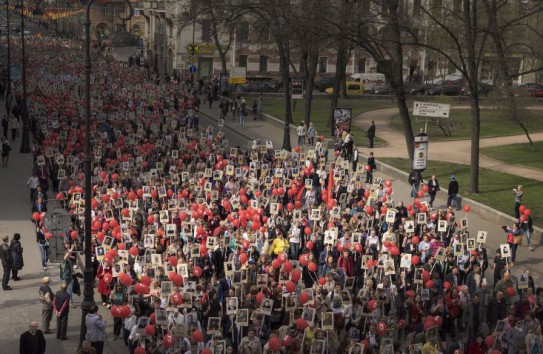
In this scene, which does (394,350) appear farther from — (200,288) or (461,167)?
(461,167)

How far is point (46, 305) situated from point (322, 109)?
148 feet

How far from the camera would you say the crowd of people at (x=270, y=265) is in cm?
1673

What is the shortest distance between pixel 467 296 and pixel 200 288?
214 inches

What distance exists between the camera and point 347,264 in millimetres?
20891

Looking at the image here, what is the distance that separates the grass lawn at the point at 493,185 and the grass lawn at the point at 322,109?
703cm

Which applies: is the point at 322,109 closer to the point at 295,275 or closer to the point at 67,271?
the point at 67,271

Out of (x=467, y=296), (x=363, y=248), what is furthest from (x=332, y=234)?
(x=467, y=296)

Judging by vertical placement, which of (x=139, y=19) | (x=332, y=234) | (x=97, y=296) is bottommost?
(x=97, y=296)

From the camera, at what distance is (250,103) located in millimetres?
64688

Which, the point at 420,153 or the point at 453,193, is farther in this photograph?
the point at 420,153

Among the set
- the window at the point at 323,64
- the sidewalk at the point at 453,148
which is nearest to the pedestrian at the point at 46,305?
the sidewalk at the point at 453,148

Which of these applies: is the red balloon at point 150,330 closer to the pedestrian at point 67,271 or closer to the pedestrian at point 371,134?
the pedestrian at point 67,271

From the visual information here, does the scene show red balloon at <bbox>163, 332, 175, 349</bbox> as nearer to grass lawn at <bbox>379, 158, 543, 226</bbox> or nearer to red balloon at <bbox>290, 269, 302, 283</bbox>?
red balloon at <bbox>290, 269, 302, 283</bbox>

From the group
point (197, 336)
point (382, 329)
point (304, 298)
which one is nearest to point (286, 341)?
point (197, 336)
